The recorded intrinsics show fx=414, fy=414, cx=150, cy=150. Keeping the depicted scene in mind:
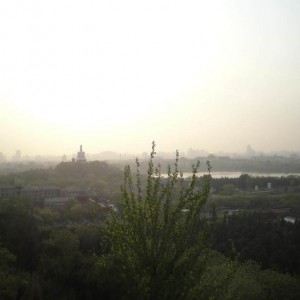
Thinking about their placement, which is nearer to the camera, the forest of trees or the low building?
the forest of trees

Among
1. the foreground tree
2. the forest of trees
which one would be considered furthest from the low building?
the foreground tree

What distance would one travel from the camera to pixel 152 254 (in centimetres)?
412

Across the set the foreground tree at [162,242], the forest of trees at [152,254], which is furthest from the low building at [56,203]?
the foreground tree at [162,242]

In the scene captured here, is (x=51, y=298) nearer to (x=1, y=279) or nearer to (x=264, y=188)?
(x=1, y=279)

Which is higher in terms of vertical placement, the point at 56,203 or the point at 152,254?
the point at 152,254

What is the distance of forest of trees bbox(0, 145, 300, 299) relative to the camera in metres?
4.13

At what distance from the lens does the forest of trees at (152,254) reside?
413 centimetres

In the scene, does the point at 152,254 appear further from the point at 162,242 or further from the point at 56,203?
the point at 56,203

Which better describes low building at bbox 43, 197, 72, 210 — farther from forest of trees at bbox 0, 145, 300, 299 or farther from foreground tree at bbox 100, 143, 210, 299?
foreground tree at bbox 100, 143, 210, 299

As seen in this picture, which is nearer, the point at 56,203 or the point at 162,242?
the point at 162,242

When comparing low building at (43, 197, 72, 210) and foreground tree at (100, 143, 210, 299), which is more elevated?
foreground tree at (100, 143, 210, 299)

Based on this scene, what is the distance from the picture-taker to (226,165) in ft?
287

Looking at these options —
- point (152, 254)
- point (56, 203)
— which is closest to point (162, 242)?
point (152, 254)

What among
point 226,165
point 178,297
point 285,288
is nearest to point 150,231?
point 178,297
